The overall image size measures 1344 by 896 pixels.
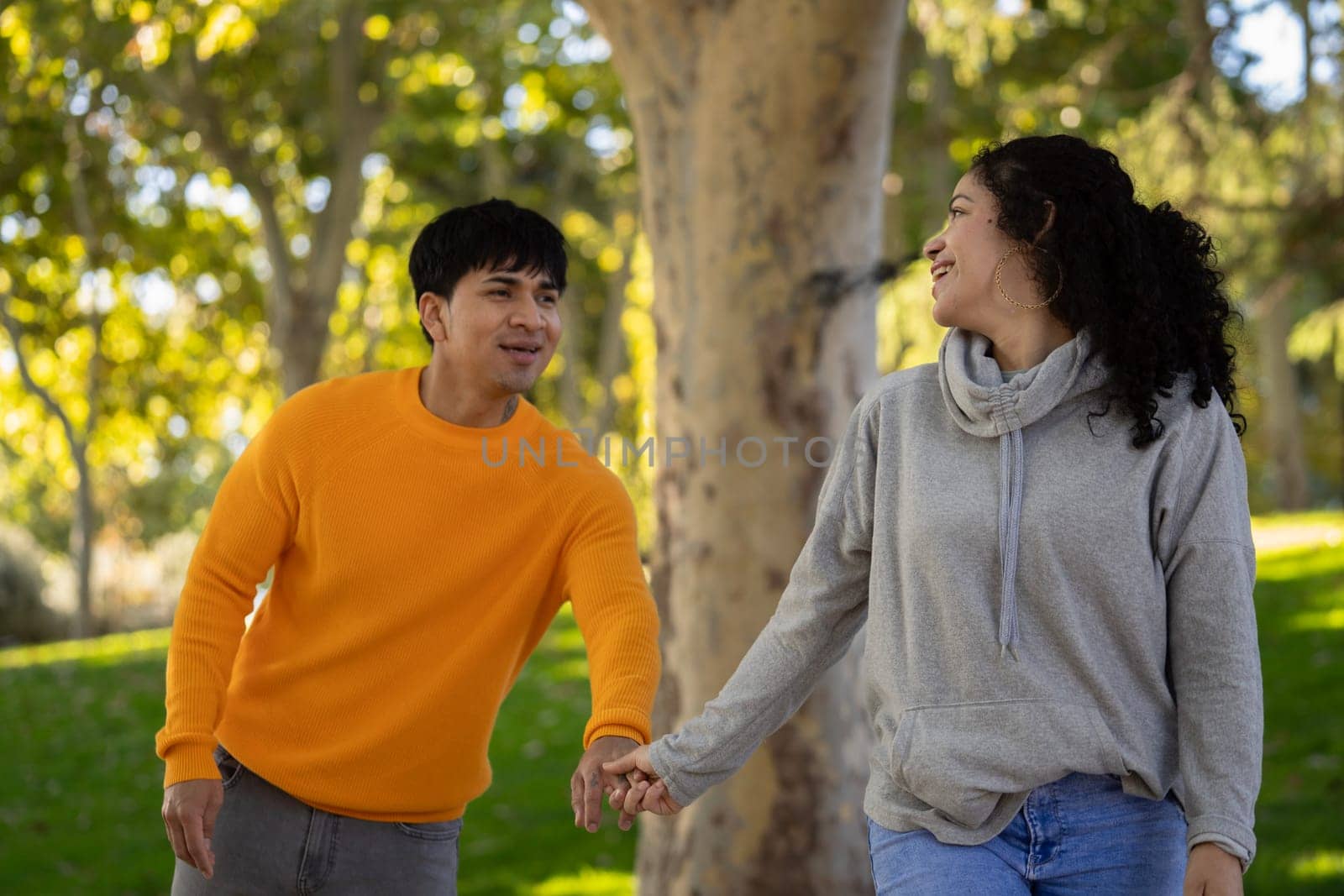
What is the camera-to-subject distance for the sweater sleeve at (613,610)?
2.90m

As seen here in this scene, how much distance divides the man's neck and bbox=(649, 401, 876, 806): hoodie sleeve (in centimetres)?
78

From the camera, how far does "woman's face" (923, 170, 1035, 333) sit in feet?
8.30

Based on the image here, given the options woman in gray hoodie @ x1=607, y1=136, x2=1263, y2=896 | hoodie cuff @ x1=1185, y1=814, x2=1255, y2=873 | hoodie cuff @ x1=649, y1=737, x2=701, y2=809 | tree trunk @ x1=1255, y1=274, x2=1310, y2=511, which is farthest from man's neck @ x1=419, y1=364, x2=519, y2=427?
tree trunk @ x1=1255, y1=274, x2=1310, y2=511

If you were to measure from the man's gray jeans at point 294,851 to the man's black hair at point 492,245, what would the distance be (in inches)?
43.8

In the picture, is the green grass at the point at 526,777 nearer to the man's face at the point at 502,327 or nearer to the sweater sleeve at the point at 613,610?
the sweater sleeve at the point at 613,610

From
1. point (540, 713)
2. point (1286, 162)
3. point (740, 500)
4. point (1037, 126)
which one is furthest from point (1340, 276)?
point (740, 500)

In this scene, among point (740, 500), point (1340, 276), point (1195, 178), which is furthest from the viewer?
point (1340, 276)

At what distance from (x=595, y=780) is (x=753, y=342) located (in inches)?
93.2

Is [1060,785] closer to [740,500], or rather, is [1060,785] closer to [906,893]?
[906,893]

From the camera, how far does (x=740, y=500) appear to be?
16.4ft

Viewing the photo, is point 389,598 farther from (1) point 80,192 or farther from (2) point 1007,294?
(1) point 80,192

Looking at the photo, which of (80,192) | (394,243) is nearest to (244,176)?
(80,192)

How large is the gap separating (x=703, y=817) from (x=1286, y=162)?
9417mm

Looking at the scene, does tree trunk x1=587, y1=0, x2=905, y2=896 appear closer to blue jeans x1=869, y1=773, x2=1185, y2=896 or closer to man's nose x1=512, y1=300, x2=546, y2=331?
man's nose x1=512, y1=300, x2=546, y2=331
